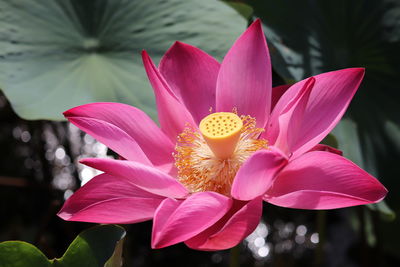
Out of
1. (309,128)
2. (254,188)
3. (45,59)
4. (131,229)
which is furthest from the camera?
(131,229)

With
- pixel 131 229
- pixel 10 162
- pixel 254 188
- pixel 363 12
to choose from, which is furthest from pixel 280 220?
pixel 254 188

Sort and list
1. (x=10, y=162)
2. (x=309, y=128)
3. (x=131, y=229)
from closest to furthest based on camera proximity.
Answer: (x=309, y=128), (x=131, y=229), (x=10, y=162)

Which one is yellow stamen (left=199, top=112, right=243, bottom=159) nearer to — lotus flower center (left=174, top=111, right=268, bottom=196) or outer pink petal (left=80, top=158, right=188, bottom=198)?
lotus flower center (left=174, top=111, right=268, bottom=196)

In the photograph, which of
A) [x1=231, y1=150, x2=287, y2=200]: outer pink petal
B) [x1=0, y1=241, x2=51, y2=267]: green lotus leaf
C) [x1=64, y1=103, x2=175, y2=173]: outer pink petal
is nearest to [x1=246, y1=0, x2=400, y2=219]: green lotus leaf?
[x1=64, y1=103, x2=175, y2=173]: outer pink petal

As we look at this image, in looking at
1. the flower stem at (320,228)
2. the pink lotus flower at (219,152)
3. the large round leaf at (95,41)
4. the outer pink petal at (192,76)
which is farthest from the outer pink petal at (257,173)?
the flower stem at (320,228)

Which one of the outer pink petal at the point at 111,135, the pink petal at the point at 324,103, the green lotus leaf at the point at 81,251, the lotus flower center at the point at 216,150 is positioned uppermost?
the outer pink petal at the point at 111,135

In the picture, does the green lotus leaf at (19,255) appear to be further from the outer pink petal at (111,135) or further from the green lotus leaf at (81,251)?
the outer pink petal at (111,135)

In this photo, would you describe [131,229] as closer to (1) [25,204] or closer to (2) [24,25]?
(1) [25,204]
